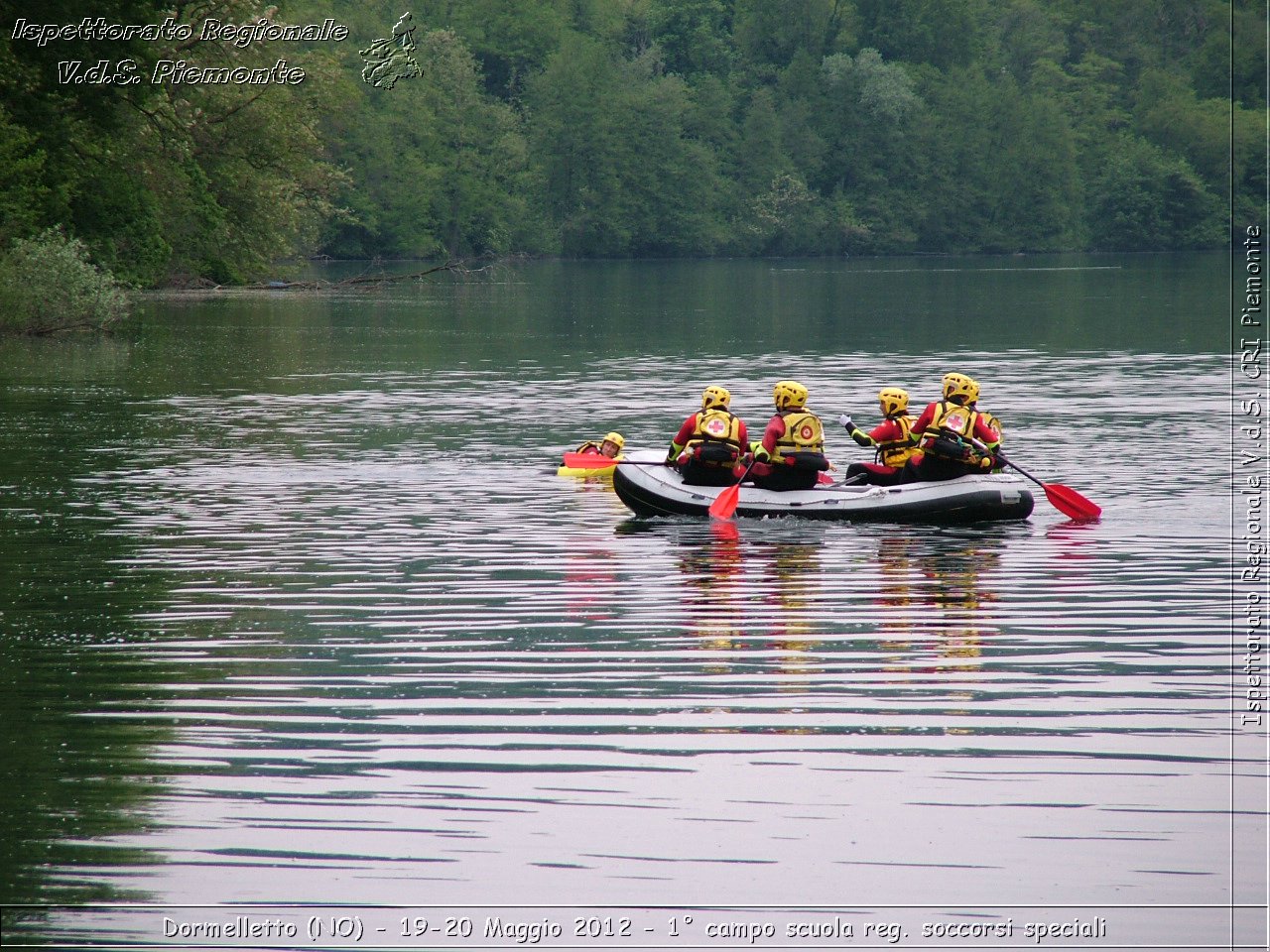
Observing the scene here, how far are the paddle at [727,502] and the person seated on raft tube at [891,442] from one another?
1314 mm

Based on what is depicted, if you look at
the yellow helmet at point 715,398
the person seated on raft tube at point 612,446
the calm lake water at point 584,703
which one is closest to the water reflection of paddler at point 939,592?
the calm lake water at point 584,703

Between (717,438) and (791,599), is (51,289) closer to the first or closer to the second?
(717,438)

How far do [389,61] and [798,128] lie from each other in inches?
1216

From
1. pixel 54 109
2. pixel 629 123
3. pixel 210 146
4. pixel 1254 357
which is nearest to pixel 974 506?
pixel 1254 357

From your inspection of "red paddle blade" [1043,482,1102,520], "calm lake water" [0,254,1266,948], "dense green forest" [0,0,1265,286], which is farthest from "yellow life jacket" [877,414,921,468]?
"dense green forest" [0,0,1265,286]

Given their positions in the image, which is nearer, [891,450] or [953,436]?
[953,436]

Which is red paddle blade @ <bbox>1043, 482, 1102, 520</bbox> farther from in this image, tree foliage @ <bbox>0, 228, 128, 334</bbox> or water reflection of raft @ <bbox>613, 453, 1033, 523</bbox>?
tree foliage @ <bbox>0, 228, 128, 334</bbox>

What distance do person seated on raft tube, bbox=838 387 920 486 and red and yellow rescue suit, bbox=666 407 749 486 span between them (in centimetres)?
116

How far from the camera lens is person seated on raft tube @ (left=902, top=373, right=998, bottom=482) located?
59.2ft

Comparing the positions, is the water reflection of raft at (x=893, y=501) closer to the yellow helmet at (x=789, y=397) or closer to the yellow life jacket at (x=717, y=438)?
the yellow life jacket at (x=717, y=438)

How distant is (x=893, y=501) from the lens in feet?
59.4

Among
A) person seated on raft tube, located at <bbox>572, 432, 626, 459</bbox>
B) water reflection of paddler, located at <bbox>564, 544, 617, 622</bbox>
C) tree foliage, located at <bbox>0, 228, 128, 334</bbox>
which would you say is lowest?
water reflection of paddler, located at <bbox>564, 544, 617, 622</bbox>

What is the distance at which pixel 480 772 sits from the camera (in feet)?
30.6

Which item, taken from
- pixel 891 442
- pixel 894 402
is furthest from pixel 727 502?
pixel 894 402
